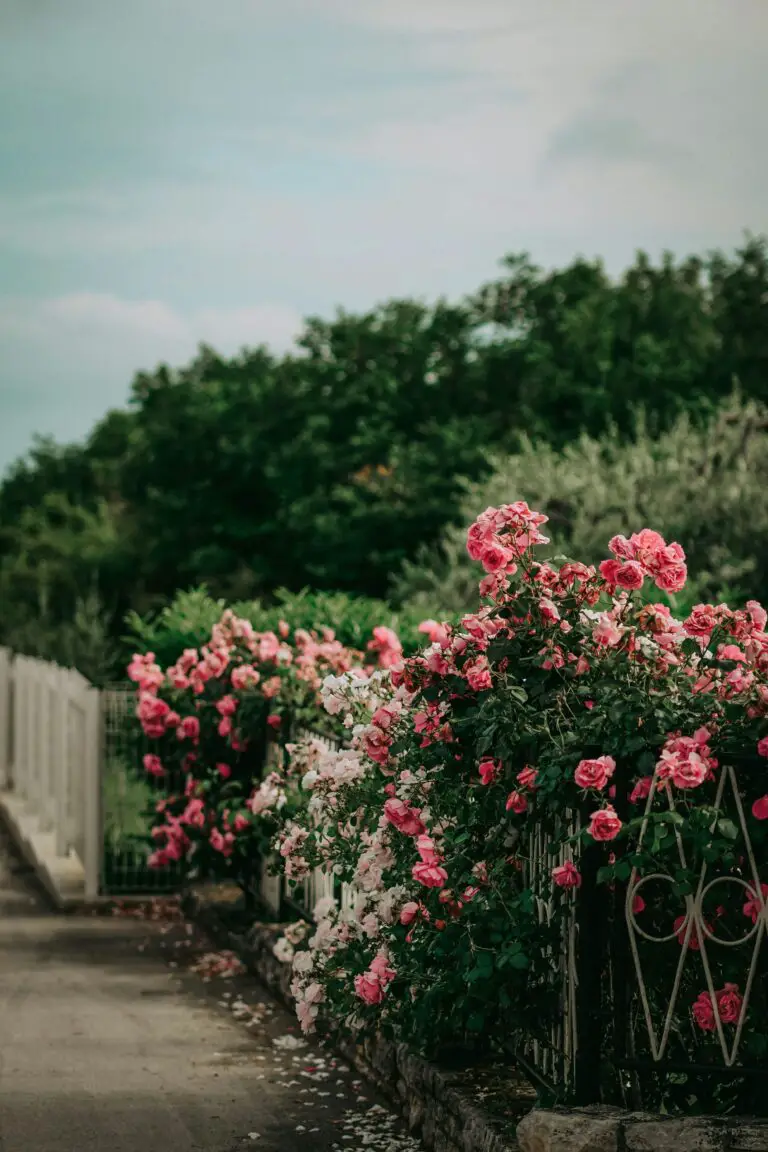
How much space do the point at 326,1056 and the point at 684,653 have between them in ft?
10.4

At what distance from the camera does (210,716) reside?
40.8ft

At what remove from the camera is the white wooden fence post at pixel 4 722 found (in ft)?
73.7

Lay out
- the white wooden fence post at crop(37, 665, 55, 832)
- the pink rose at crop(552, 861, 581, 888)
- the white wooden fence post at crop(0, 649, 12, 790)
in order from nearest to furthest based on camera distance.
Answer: the pink rose at crop(552, 861, 581, 888)
the white wooden fence post at crop(37, 665, 55, 832)
the white wooden fence post at crop(0, 649, 12, 790)

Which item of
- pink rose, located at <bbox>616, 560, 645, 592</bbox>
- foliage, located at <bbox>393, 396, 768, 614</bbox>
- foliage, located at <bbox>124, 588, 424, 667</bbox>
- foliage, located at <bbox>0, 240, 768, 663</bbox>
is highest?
foliage, located at <bbox>0, 240, 768, 663</bbox>

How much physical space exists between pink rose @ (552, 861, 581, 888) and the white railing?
8.66m

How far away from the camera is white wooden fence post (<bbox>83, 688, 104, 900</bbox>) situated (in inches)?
545

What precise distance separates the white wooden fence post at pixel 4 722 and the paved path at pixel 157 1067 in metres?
Result: 11.0

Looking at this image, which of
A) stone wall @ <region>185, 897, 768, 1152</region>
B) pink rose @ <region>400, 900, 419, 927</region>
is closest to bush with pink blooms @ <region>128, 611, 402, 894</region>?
stone wall @ <region>185, 897, 768, 1152</region>

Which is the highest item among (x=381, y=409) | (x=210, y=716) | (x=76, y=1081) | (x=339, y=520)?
(x=381, y=409)

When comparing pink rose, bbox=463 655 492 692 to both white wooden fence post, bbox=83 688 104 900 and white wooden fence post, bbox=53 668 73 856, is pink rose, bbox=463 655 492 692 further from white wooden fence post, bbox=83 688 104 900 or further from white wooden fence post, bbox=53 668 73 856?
white wooden fence post, bbox=53 668 73 856

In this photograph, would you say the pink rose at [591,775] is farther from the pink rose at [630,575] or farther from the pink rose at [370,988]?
the pink rose at [370,988]

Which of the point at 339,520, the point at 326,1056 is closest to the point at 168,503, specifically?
the point at 339,520

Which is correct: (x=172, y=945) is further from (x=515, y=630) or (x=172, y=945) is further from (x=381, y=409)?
(x=381, y=409)

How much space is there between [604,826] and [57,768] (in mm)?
11202
